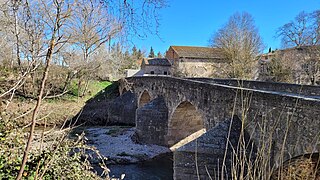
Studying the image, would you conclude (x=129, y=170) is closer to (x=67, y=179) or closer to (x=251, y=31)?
(x=67, y=179)

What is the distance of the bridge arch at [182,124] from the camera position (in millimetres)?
14694

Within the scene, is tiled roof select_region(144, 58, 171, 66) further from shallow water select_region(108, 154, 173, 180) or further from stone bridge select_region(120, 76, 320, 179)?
shallow water select_region(108, 154, 173, 180)

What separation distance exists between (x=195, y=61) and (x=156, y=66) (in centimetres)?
581

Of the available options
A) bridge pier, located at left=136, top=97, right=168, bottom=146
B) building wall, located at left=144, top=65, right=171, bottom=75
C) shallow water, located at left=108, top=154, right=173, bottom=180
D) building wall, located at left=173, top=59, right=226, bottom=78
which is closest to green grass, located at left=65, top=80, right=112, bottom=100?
building wall, located at left=144, top=65, right=171, bottom=75

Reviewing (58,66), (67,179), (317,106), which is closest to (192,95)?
(317,106)

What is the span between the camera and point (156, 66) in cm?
3728

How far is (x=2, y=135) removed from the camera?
3.97 meters

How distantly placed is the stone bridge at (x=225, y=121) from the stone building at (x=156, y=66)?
50.4 ft

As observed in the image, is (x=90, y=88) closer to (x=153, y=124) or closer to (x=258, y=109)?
(x=153, y=124)

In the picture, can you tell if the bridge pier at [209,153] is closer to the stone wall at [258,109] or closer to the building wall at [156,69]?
the stone wall at [258,109]

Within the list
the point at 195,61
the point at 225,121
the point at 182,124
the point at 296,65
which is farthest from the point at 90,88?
the point at 225,121

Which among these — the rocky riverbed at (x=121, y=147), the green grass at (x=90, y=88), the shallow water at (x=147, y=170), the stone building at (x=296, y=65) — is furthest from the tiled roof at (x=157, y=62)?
the shallow water at (x=147, y=170)

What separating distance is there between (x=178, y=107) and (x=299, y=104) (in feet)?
29.3

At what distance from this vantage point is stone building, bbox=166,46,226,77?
3180 cm
